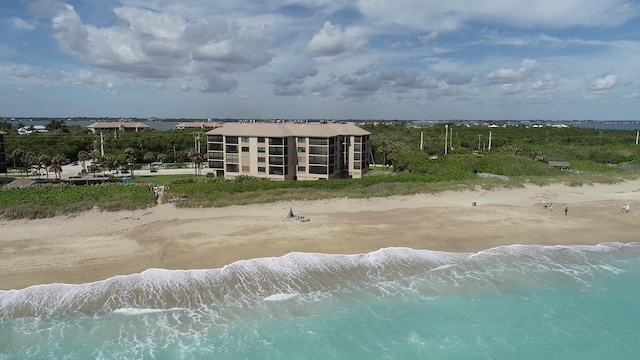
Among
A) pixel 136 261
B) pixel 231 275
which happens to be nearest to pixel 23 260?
pixel 136 261

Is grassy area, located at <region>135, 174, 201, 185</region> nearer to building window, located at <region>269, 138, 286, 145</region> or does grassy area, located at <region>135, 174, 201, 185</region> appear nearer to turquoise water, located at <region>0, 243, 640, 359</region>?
building window, located at <region>269, 138, 286, 145</region>

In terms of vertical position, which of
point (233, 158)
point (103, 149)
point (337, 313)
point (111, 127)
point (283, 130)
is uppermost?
point (111, 127)

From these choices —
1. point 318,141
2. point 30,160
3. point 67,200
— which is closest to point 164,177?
point 30,160

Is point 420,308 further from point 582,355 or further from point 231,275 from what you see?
point 231,275

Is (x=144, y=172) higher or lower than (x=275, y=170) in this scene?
lower

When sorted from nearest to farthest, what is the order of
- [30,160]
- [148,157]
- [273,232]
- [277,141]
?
[273,232]
[277,141]
[30,160]
[148,157]

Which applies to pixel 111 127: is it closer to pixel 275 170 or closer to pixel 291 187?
pixel 275 170
